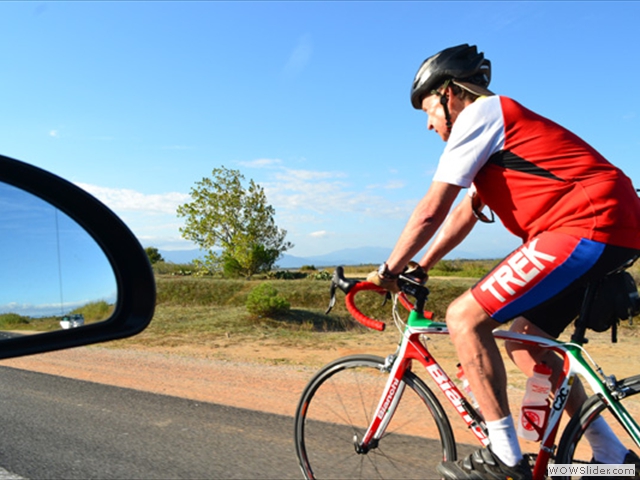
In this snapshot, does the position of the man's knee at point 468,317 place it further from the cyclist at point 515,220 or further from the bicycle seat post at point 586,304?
the bicycle seat post at point 586,304

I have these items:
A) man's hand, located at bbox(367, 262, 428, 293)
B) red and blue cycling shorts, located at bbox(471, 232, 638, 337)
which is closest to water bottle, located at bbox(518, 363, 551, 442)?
red and blue cycling shorts, located at bbox(471, 232, 638, 337)

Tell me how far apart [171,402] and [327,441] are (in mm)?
2177

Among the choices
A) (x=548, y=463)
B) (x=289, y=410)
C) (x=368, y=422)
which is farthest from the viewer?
(x=289, y=410)

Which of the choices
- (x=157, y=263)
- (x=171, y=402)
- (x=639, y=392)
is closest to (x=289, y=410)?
(x=171, y=402)

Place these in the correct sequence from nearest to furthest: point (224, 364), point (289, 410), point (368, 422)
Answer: point (368, 422) → point (289, 410) → point (224, 364)

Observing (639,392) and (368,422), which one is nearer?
(639,392)

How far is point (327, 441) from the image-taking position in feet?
14.6

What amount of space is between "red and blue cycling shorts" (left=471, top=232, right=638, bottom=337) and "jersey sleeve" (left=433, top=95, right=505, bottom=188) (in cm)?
45

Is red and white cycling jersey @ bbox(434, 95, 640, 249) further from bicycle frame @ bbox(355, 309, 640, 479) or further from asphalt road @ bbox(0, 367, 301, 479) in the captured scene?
asphalt road @ bbox(0, 367, 301, 479)

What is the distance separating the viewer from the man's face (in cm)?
334

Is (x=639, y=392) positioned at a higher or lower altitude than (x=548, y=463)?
higher

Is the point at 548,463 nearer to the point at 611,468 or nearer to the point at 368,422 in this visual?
the point at 611,468

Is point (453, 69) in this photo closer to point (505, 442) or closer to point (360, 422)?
point (505, 442)

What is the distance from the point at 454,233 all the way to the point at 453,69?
1007 millimetres
